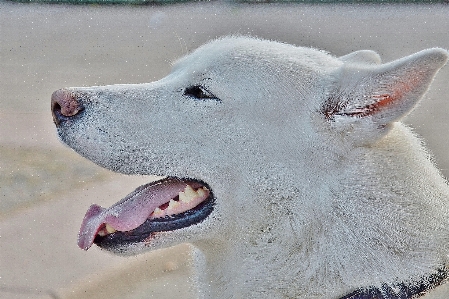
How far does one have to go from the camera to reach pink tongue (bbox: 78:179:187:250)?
2268mm

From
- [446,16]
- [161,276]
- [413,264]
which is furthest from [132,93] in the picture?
[446,16]

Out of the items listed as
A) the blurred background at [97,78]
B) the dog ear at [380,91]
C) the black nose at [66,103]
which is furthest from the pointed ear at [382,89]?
the blurred background at [97,78]

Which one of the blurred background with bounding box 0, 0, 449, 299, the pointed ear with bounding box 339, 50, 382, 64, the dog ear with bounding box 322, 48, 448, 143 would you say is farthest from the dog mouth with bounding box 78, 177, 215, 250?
the blurred background with bounding box 0, 0, 449, 299

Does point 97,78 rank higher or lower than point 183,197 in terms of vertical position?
lower

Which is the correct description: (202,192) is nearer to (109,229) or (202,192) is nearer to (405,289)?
(109,229)

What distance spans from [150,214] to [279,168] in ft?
1.69

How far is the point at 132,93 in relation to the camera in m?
2.22

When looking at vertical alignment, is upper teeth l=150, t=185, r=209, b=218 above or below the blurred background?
above

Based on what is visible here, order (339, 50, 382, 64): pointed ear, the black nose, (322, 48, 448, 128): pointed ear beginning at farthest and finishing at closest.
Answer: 1. (339, 50, 382, 64): pointed ear
2. the black nose
3. (322, 48, 448, 128): pointed ear

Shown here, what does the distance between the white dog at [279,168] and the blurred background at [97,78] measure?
1644 mm

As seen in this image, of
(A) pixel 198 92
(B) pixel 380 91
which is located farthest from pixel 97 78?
(B) pixel 380 91

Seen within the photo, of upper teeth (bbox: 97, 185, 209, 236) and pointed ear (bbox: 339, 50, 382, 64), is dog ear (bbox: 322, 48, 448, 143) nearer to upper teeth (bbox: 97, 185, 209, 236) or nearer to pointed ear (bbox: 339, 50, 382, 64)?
pointed ear (bbox: 339, 50, 382, 64)

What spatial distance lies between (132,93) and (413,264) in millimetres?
1117

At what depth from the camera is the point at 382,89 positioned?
74.8 inches
